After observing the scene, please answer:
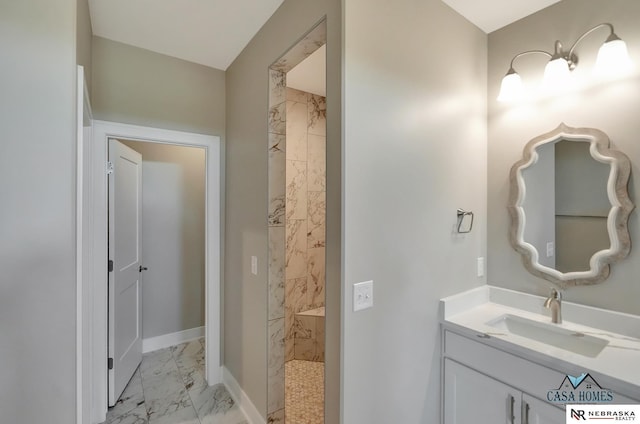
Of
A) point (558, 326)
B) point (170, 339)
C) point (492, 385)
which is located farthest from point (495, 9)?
point (170, 339)

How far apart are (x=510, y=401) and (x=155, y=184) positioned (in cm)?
345

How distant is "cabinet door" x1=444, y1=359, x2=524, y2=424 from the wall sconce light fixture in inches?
64.1

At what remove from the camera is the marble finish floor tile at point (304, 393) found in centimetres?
214

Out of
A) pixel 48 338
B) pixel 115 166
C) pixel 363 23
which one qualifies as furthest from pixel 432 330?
pixel 115 166

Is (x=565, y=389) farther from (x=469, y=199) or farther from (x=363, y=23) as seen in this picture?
(x=363, y=23)

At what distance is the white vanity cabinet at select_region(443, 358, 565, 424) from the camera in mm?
1274

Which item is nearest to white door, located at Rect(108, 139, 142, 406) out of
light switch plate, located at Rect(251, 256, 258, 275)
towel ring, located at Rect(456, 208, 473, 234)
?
light switch plate, located at Rect(251, 256, 258, 275)

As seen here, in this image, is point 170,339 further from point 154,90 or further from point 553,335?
point 553,335

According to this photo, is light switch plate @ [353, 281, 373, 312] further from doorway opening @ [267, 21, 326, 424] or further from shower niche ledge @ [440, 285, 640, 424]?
doorway opening @ [267, 21, 326, 424]

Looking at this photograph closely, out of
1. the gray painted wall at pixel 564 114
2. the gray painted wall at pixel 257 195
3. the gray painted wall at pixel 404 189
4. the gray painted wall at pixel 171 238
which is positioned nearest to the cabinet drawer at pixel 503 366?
the gray painted wall at pixel 404 189

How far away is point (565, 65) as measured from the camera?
1.55 meters

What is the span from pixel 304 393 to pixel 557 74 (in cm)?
283

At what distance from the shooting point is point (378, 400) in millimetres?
1361

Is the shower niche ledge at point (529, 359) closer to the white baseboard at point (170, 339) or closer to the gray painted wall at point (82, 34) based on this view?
the gray painted wall at point (82, 34)
